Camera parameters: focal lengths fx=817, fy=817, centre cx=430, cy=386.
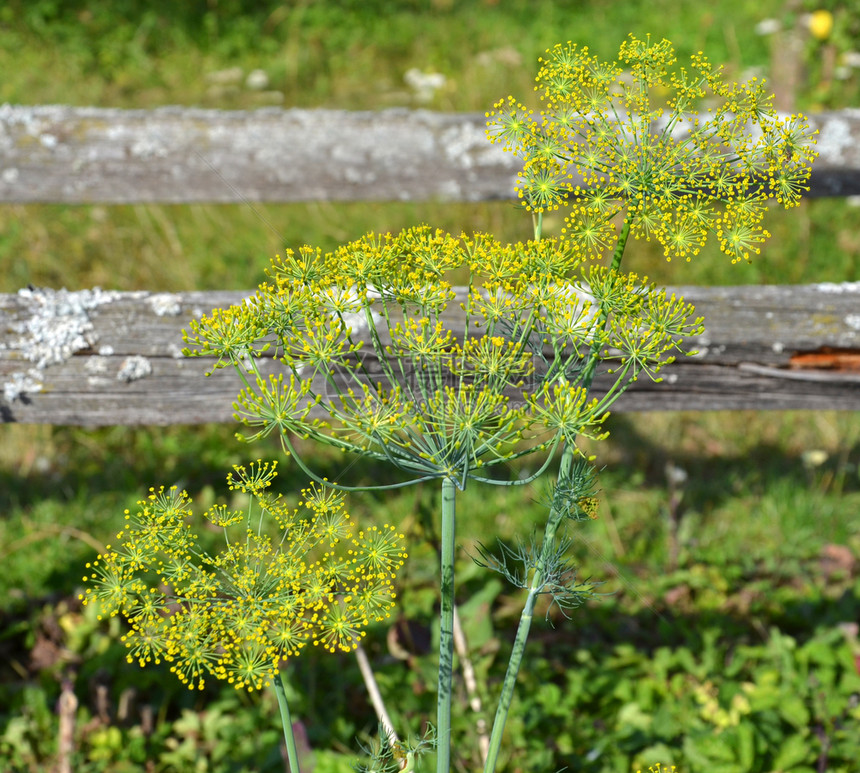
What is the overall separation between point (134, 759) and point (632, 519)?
2.19 meters

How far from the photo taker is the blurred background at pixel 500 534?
253 centimetres

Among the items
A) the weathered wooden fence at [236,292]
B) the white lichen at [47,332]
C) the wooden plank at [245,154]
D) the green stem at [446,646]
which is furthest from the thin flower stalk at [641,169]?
the wooden plank at [245,154]

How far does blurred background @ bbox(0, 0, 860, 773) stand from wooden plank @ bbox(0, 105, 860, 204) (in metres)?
0.28

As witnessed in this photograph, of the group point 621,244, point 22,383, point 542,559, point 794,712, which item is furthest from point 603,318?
point 794,712

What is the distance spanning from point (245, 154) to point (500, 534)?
193 centimetres

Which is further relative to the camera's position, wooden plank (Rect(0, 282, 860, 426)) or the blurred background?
the blurred background

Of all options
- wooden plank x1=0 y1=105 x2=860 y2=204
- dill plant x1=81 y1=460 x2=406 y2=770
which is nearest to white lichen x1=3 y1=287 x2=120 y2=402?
dill plant x1=81 y1=460 x2=406 y2=770

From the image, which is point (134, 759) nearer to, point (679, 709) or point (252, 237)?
point (679, 709)

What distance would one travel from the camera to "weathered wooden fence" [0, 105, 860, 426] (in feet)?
7.43

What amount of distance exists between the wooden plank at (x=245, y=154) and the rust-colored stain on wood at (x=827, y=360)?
1226 millimetres

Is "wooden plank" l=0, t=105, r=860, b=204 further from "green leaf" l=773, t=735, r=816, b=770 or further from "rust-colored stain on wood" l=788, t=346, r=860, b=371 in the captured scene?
"green leaf" l=773, t=735, r=816, b=770

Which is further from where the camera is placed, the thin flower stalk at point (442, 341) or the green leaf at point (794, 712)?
the green leaf at point (794, 712)

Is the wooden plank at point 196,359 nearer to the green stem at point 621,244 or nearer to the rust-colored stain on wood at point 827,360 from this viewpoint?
the rust-colored stain on wood at point 827,360

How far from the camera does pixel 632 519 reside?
11.9 ft
